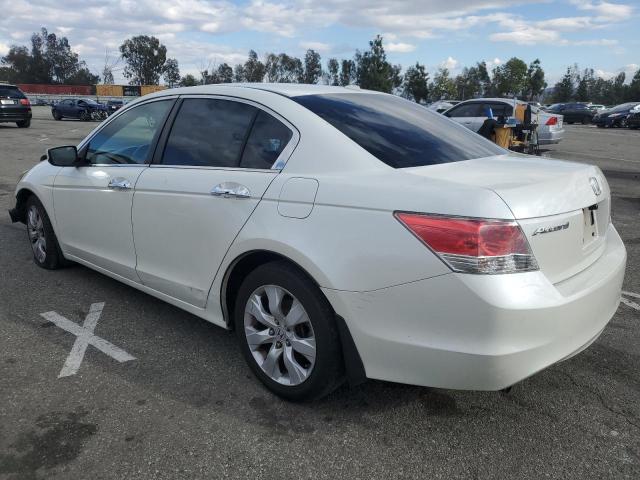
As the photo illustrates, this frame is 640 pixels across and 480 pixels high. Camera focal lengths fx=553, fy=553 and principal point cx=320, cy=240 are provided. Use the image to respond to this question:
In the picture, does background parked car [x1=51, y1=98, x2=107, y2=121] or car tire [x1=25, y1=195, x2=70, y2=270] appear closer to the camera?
car tire [x1=25, y1=195, x2=70, y2=270]

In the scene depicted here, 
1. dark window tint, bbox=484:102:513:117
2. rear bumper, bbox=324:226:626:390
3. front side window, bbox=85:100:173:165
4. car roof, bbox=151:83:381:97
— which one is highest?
car roof, bbox=151:83:381:97

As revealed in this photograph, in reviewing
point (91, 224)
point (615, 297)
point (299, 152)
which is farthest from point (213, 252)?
point (615, 297)

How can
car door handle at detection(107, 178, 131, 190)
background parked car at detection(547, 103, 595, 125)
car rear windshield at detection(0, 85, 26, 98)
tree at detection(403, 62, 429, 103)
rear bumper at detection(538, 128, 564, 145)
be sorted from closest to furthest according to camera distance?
car door handle at detection(107, 178, 131, 190) → rear bumper at detection(538, 128, 564, 145) → car rear windshield at detection(0, 85, 26, 98) → background parked car at detection(547, 103, 595, 125) → tree at detection(403, 62, 429, 103)

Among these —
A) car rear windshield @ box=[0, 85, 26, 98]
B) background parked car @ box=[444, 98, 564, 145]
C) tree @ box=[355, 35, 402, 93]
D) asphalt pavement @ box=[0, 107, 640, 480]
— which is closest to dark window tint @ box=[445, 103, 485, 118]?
background parked car @ box=[444, 98, 564, 145]

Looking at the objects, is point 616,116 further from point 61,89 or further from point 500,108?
point 61,89

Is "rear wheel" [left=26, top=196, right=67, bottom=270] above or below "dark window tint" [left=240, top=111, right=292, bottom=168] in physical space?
below

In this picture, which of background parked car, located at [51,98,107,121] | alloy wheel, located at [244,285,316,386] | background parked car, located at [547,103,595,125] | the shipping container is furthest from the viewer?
the shipping container

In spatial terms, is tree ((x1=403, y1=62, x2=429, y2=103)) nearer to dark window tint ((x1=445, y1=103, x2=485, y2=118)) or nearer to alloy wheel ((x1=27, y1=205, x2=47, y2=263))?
dark window tint ((x1=445, y1=103, x2=485, y2=118))

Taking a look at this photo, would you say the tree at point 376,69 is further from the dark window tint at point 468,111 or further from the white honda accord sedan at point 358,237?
the white honda accord sedan at point 358,237

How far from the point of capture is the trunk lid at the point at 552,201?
233cm

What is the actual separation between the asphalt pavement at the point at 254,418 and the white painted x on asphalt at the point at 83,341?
2 centimetres

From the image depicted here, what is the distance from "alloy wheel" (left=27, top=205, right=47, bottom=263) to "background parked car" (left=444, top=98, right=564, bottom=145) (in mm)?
12253

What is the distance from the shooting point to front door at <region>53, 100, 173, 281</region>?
3.75 metres

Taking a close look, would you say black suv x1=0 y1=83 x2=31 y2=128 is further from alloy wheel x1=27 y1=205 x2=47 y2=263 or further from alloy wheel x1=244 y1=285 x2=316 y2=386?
alloy wheel x1=244 y1=285 x2=316 y2=386
